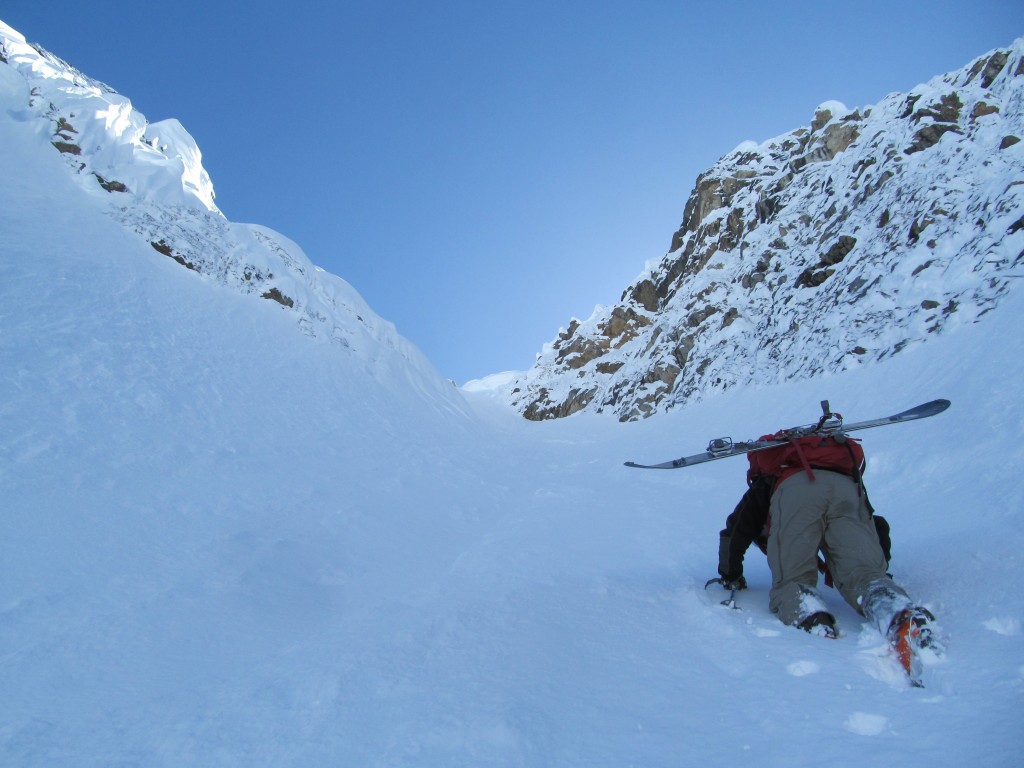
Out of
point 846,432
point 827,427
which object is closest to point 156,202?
point 827,427

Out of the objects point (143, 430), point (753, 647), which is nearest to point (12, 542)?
point (143, 430)

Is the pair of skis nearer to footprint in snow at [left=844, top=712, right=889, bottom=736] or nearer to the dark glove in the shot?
the dark glove

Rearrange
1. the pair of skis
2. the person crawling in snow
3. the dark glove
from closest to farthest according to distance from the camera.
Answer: the pair of skis < the person crawling in snow < the dark glove

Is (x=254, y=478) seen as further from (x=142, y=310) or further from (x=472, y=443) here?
(x=472, y=443)

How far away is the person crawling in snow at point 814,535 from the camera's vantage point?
3141 mm

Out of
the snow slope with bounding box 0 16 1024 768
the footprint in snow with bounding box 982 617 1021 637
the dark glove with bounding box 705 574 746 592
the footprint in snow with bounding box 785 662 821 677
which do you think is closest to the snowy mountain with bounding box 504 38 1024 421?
the snow slope with bounding box 0 16 1024 768

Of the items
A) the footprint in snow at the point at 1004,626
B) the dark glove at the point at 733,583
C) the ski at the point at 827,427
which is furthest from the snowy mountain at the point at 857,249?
the footprint in snow at the point at 1004,626

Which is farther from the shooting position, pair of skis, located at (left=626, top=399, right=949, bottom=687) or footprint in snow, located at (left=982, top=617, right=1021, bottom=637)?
footprint in snow, located at (left=982, top=617, right=1021, bottom=637)

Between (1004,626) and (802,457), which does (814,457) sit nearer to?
Result: (802,457)

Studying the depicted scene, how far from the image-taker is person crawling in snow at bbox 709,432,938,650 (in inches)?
124

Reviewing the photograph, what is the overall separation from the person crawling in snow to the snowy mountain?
35.3ft

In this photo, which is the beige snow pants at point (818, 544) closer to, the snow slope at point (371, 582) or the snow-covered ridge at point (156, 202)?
the snow slope at point (371, 582)

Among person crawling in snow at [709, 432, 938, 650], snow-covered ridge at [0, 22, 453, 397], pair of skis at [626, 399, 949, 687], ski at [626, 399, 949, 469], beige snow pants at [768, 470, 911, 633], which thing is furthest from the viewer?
snow-covered ridge at [0, 22, 453, 397]

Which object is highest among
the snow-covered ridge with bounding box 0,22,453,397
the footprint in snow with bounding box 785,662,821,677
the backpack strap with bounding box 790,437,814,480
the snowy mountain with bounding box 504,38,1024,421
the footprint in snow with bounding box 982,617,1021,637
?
the snowy mountain with bounding box 504,38,1024,421
